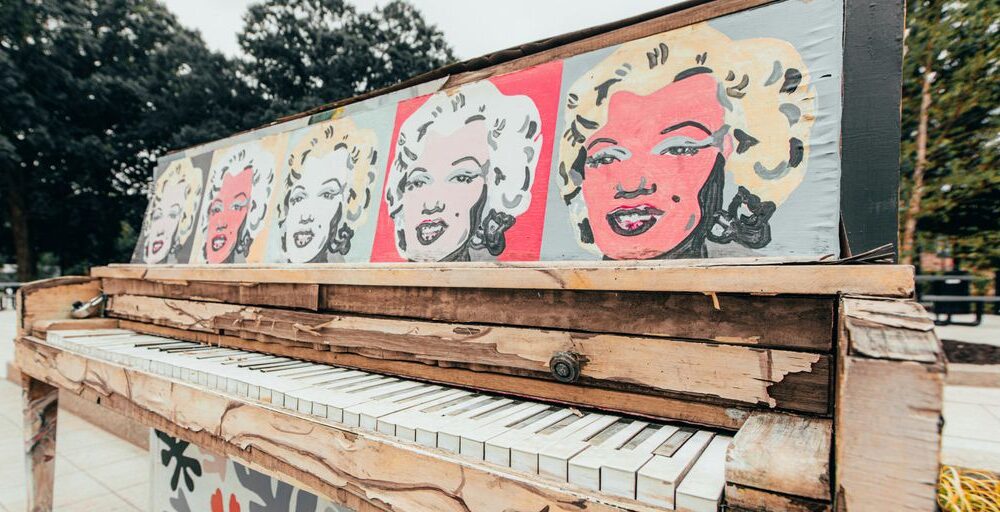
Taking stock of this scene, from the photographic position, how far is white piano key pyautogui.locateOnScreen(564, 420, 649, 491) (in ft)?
2.44

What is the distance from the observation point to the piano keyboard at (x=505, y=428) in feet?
2.36

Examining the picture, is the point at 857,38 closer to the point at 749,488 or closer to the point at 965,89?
the point at 749,488

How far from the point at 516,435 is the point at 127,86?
1848 cm

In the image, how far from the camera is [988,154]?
595 centimetres

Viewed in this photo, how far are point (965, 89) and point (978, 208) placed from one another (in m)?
1.52

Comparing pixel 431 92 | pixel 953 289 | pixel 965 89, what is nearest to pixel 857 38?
pixel 431 92

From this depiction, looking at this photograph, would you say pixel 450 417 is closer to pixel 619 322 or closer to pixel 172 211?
pixel 619 322

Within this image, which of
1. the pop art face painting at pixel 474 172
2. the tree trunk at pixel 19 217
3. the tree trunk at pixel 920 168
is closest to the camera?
the pop art face painting at pixel 474 172

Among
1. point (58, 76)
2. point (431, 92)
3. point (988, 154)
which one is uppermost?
point (58, 76)

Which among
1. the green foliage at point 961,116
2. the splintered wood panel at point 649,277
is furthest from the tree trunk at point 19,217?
the green foliage at point 961,116

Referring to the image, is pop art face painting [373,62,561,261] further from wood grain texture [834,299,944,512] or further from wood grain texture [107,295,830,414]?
wood grain texture [834,299,944,512]

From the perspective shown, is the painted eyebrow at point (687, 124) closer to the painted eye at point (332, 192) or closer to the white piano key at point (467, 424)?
the white piano key at point (467, 424)

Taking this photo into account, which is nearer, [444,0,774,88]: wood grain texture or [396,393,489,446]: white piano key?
[396,393,489,446]: white piano key

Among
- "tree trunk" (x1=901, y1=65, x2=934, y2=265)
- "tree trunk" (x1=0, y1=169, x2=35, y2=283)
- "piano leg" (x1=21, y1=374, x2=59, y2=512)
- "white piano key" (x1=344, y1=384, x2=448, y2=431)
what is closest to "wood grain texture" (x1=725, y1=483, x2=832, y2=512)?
"white piano key" (x1=344, y1=384, x2=448, y2=431)
